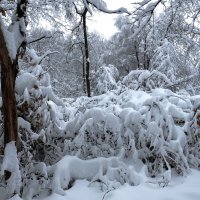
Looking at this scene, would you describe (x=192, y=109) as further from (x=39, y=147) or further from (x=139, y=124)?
(x=39, y=147)

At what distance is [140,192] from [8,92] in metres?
Result: 1.64

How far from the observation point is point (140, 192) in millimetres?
3779

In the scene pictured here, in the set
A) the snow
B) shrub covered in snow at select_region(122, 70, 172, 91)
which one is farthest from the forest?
shrub covered in snow at select_region(122, 70, 172, 91)

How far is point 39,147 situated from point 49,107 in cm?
52

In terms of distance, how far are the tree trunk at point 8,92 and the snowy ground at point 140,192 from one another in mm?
Answer: 748

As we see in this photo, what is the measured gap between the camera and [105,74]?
583 inches

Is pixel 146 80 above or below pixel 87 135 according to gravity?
above

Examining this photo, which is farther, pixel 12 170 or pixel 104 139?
pixel 104 139

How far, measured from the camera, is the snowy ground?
366cm

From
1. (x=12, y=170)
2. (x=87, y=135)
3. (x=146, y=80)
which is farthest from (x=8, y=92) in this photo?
(x=146, y=80)

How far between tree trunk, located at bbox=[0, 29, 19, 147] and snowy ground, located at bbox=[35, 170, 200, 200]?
0.75 metres

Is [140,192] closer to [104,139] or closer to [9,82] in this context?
[104,139]

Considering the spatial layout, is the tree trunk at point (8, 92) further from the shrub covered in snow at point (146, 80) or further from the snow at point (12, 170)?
the shrub covered in snow at point (146, 80)

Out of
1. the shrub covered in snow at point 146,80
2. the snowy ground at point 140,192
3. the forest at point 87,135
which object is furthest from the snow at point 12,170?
the shrub covered in snow at point 146,80
